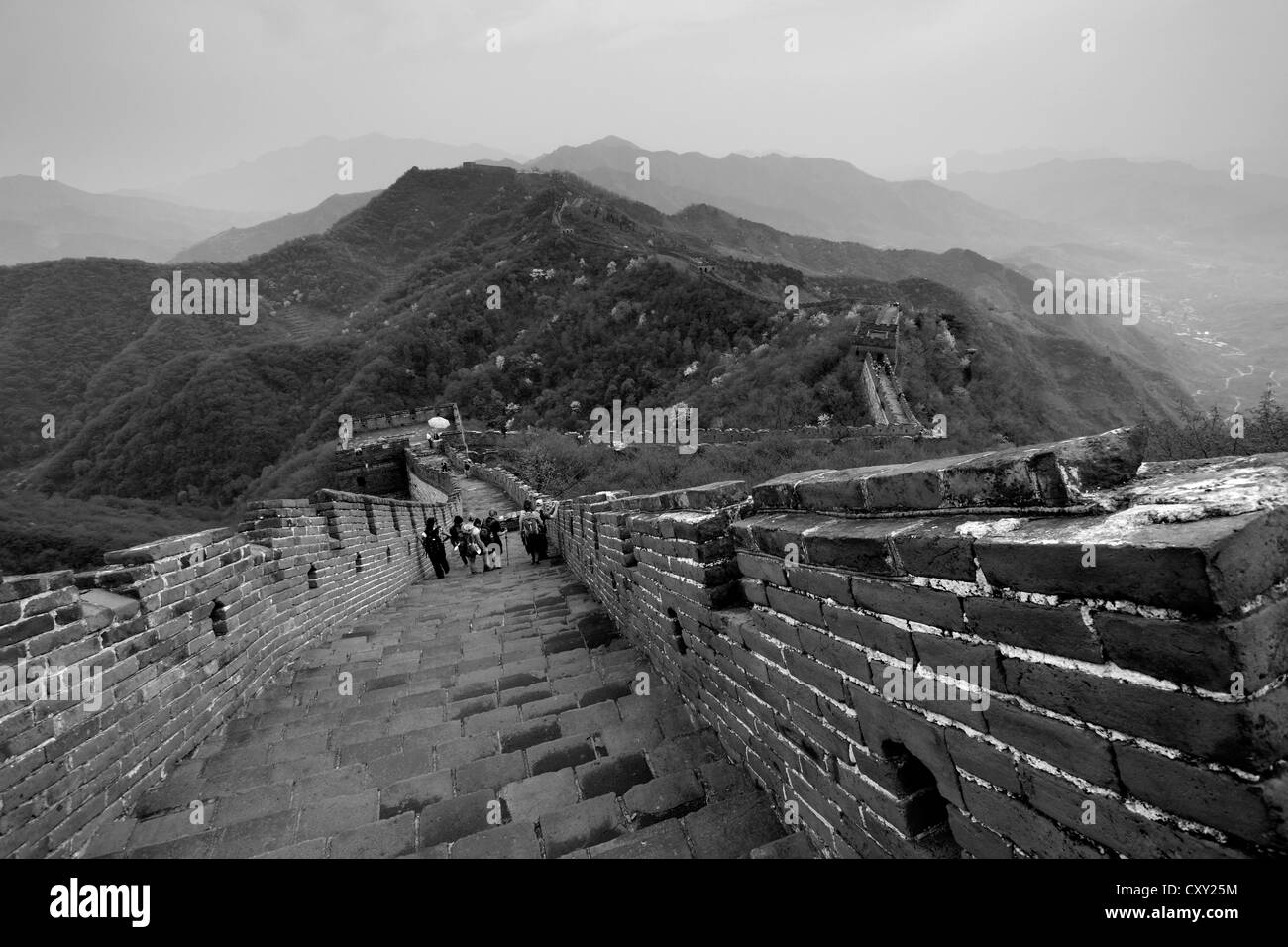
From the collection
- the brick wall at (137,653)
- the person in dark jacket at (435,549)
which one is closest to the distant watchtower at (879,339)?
the person in dark jacket at (435,549)

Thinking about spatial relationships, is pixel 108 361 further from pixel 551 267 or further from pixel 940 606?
pixel 940 606

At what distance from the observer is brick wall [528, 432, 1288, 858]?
3.02ft

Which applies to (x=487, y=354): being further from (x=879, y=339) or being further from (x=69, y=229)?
(x=69, y=229)

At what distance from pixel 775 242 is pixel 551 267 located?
60933 millimetres

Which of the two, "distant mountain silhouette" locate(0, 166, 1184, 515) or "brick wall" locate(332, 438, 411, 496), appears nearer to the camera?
"brick wall" locate(332, 438, 411, 496)

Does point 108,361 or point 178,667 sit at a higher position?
point 108,361

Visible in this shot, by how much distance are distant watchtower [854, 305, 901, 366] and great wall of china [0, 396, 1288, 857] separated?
25803 mm

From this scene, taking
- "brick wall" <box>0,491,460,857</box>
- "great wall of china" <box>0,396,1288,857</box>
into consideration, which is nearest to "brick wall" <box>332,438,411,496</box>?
"brick wall" <box>0,491,460,857</box>

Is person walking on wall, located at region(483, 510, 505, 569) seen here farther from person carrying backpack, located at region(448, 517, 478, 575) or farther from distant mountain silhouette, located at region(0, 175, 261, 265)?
distant mountain silhouette, located at region(0, 175, 261, 265)

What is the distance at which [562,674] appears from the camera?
4465 mm

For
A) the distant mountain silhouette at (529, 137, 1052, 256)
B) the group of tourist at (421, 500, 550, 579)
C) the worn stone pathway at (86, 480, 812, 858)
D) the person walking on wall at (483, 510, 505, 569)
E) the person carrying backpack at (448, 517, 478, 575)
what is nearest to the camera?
the worn stone pathway at (86, 480, 812, 858)

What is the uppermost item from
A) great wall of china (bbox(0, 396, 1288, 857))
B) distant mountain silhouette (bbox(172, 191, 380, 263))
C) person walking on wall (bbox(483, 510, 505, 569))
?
distant mountain silhouette (bbox(172, 191, 380, 263))

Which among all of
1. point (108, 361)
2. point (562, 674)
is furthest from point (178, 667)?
point (108, 361)
